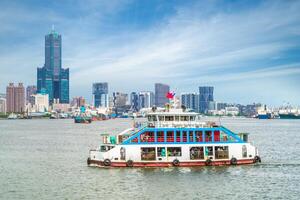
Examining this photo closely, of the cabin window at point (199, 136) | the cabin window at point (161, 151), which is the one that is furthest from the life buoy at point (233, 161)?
the cabin window at point (161, 151)

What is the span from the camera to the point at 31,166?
2159 inches

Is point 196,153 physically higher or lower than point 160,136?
lower

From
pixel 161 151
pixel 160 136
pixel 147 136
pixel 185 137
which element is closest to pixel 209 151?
pixel 185 137

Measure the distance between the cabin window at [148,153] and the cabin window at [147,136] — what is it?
2.75 ft

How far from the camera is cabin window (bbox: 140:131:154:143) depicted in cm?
4609

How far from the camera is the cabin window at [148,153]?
45750 millimetres

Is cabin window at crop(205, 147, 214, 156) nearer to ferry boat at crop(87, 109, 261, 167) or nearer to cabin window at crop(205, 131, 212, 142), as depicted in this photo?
ferry boat at crop(87, 109, 261, 167)

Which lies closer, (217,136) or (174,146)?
(174,146)

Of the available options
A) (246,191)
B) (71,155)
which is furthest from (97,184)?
(71,155)

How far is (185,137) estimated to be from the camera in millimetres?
46594

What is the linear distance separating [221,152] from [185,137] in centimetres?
411

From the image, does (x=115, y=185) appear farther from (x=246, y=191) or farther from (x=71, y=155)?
(x=71, y=155)

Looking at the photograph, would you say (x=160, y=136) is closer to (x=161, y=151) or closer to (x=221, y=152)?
(x=161, y=151)

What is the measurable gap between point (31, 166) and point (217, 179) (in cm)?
2387
